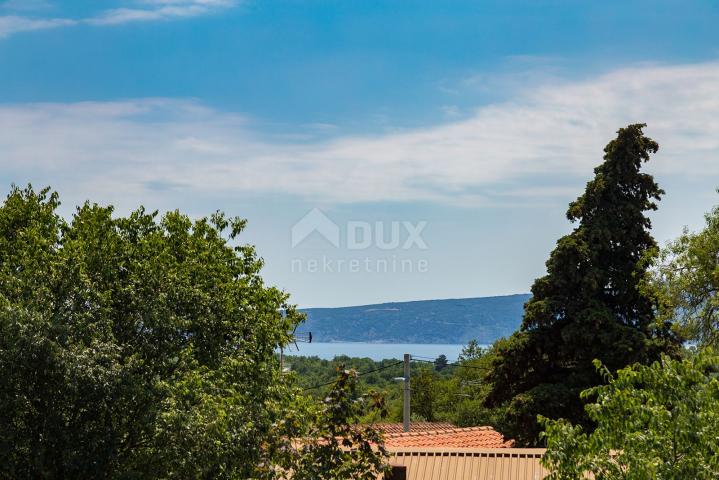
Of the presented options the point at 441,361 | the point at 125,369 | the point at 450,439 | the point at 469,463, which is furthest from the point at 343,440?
the point at 441,361

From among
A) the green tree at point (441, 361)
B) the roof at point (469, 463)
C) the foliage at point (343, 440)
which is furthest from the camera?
the green tree at point (441, 361)

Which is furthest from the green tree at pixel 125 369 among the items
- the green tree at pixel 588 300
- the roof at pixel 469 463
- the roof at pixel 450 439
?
the green tree at pixel 588 300

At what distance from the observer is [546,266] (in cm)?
3278

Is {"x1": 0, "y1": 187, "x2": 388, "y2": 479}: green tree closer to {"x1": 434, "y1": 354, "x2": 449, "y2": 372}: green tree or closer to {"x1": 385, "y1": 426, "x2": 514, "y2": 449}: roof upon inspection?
{"x1": 385, "y1": 426, "x2": 514, "y2": 449}: roof

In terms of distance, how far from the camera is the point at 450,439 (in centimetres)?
2731

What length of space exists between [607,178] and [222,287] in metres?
17.5

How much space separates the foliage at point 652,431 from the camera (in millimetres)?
11211

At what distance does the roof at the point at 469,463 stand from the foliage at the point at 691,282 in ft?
38.9

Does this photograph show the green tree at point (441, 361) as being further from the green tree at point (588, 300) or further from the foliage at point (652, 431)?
the foliage at point (652, 431)

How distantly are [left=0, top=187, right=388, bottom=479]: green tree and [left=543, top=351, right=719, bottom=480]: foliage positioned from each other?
424 cm

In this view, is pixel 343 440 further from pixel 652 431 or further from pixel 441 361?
pixel 441 361

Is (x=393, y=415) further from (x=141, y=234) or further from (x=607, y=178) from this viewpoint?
(x=141, y=234)

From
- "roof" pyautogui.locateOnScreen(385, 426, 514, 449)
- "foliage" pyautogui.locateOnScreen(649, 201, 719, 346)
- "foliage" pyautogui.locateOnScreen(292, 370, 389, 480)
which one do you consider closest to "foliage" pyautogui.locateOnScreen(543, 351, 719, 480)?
"foliage" pyautogui.locateOnScreen(292, 370, 389, 480)

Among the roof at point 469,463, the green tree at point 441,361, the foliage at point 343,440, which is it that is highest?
the green tree at point 441,361
